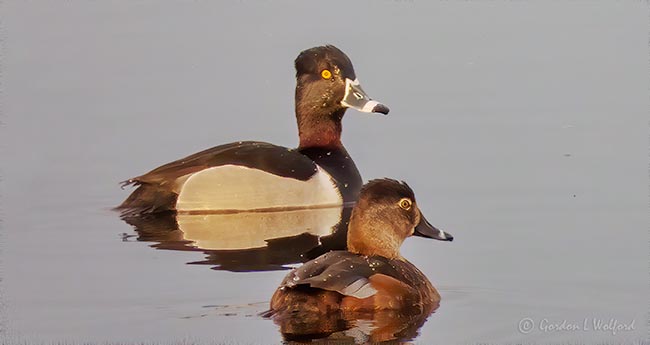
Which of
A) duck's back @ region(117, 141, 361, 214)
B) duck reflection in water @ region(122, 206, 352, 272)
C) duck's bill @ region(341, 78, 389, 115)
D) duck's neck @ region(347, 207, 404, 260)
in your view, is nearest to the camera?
duck's neck @ region(347, 207, 404, 260)

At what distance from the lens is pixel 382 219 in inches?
392

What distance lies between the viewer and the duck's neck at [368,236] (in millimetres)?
9898

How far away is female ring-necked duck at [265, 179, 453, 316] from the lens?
895 centimetres

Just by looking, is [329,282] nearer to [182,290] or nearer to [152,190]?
[182,290]

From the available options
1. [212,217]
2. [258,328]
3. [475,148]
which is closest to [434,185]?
[475,148]

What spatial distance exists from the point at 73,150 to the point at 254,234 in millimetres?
2916

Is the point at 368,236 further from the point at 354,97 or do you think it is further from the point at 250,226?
the point at 354,97

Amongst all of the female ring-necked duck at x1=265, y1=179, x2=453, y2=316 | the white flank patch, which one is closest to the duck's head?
the female ring-necked duck at x1=265, y1=179, x2=453, y2=316

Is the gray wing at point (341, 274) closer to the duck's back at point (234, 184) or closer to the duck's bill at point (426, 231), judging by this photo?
the duck's bill at point (426, 231)

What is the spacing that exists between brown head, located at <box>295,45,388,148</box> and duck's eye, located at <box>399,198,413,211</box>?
3869 millimetres

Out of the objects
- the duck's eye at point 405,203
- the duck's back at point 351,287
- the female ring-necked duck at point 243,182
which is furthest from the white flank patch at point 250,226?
the duck's back at point 351,287

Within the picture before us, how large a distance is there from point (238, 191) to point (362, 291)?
4503mm

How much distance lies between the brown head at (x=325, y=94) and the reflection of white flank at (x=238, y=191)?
2.92 ft

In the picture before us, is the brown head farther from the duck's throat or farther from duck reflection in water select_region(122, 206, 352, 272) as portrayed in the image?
duck reflection in water select_region(122, 206, 352, 272)
